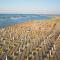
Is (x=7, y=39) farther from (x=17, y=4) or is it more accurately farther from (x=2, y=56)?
(x=17, y=4)

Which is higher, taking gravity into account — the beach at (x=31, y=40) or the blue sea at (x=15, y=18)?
the blue sea at (x=15, y=18)

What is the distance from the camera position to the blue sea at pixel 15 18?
11.9ft

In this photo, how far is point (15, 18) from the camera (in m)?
3.72

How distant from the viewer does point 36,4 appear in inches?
148

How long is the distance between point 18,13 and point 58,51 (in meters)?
1.42

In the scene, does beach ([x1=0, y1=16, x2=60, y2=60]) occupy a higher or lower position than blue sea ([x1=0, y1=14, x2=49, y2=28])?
lower

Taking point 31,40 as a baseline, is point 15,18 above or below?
above

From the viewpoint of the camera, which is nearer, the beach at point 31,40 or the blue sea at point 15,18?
the beach at point 31,40

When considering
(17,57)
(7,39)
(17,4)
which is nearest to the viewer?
(17,57)

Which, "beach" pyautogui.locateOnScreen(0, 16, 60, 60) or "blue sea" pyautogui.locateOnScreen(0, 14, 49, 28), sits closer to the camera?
"beach" pyautogui.locateOnScreen(0, 16, 60, 60)

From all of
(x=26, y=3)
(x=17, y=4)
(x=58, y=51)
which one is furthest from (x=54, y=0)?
(x=58, y=51)

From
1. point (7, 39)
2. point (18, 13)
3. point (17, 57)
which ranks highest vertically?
point (18, 13)

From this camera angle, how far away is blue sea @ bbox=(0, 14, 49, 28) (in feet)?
11.9

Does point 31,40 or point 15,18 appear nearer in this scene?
point 31,40
